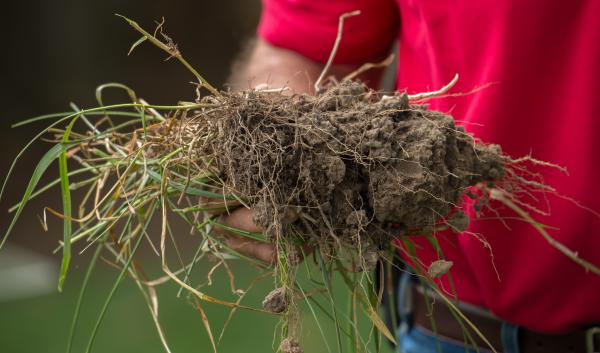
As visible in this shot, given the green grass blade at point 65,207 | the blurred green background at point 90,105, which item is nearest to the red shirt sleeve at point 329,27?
the green grass blade at point 65,207

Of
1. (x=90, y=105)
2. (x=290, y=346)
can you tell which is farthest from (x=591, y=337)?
(x=90, y=105)

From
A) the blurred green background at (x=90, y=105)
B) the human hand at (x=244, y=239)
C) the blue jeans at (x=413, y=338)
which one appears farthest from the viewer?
the blurred green background at (x=90, y=105)

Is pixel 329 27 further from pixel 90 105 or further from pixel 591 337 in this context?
pixel 90 105

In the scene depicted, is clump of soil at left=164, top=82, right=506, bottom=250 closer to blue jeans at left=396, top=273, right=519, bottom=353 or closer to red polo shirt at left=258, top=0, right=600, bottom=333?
red polo shirt at left=258, top=0, right=600, bottom=333

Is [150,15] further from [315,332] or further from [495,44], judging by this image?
[495,44]

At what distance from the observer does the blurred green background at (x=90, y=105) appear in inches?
112

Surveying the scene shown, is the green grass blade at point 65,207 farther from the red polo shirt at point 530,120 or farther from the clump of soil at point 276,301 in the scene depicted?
the red polo shirt at point 530,120

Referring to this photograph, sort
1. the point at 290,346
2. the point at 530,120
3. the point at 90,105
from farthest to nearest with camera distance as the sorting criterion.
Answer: the point at 90,105, the point at 530,120, the point at 290,346

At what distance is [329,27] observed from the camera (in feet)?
4.37

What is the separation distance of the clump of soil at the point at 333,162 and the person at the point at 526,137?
0.30ft

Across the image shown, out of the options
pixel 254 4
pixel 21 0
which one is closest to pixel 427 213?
pixel 21 0

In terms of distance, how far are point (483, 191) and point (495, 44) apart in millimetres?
225

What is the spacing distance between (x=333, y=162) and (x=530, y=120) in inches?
15.7

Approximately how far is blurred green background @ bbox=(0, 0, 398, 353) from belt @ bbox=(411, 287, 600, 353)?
1121 millimetres
